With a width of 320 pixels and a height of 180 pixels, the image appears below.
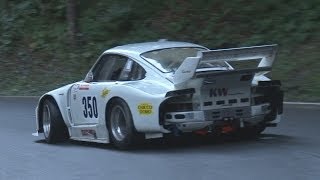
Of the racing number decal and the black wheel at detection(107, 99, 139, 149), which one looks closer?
the black wheel at detection(107, 99, 139, 149)

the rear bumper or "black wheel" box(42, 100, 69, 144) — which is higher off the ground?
the rear bumper

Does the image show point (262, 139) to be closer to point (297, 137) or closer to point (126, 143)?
point (297, 137)

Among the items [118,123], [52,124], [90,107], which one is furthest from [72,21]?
[118,123]

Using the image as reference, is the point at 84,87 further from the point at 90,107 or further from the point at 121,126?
the point at 121,126

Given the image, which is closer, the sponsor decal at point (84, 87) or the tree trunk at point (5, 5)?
the sponsor decal at point (84, 87)

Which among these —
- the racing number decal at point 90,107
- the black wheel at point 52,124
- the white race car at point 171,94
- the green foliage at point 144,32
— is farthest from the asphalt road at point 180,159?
the green foliage at point 144,32

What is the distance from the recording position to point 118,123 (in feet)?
34.8

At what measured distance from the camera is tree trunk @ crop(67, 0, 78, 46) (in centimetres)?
2491

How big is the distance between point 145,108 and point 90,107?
60.9 inches

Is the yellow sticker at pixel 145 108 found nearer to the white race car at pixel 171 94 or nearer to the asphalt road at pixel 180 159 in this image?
the white race car at pixel 171 94

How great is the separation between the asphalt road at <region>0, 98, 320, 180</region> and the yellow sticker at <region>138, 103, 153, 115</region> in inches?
25.1

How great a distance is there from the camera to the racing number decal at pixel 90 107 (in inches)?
434

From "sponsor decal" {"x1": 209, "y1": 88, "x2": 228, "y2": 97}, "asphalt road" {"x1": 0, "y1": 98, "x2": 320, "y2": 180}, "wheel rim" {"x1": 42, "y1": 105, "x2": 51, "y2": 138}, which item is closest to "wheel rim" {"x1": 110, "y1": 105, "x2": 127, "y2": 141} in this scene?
"asphalt road" {"x1": 0, "y1": 98, "x2": 320, "y2": 180}

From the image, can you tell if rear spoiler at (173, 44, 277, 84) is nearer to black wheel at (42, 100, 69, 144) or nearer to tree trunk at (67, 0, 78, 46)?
black wheel at (42, 100, 69, 144)
